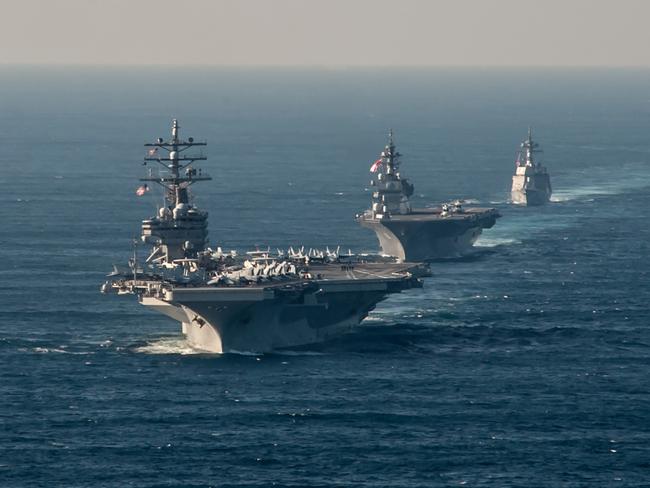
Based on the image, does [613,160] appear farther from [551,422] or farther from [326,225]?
[551,422]

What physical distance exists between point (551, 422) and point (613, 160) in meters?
116

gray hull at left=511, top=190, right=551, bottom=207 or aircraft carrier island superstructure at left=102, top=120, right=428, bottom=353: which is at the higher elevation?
gray hull at left=511, top=190, right=551, bottom=207

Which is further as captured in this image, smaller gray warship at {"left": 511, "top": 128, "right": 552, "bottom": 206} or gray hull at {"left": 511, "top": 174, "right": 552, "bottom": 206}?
smaller gray warship at {"left": 511, "top": 128, "right": 552, "bottom": 206}

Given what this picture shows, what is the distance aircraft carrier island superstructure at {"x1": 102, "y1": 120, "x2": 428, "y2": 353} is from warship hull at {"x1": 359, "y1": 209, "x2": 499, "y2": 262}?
860 inches

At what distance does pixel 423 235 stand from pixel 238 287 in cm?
3599

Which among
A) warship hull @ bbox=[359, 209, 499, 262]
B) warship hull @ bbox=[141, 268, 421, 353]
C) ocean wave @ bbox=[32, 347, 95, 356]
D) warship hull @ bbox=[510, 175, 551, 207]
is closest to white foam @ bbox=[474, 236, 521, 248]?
warship hull @ bbox=[359, 209, 499, 262]

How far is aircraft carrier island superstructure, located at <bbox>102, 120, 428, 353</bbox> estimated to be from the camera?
262ft

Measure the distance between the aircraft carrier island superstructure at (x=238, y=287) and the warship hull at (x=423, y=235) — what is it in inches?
860

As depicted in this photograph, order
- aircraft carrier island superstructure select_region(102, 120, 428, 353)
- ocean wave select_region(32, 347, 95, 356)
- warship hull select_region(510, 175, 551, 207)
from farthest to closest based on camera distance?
warship hull select_region(510, 175, 551, 207) < ocean wave select_region(32, 347, 95, 356) < aircraft carrier island superstructure select_region(102, 120, 428, 353)

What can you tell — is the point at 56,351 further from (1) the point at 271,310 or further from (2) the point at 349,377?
(2) the point at 349,377

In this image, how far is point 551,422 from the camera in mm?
69250

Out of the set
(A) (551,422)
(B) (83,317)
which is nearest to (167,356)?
(B) (83,317)

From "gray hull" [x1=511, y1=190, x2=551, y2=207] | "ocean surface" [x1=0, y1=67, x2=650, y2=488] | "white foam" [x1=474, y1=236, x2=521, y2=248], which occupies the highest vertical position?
"gray hull" [x1=511, y1=190, x2=551, y2=207]

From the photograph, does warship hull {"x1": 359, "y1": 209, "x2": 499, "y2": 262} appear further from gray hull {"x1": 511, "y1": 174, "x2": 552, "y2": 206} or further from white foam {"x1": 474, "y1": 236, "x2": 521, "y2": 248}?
gray hull {"x1": 511, "y1": 174, "x2": 552, "y2": 206}
